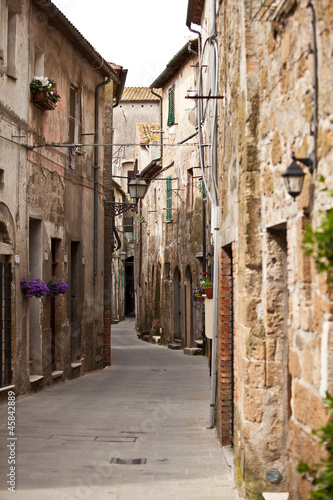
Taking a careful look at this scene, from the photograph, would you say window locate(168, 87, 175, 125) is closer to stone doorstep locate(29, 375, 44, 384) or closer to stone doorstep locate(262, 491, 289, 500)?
stone doorstep locate(29, 375, 44, 384)

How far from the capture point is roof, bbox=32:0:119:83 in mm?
12391

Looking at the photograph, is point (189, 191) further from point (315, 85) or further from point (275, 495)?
point (315, 85)

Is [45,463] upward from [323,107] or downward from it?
downward

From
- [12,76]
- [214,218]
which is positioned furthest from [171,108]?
[214,218]

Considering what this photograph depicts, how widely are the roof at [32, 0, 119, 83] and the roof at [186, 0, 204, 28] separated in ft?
8.04

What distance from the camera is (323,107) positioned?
139 inches

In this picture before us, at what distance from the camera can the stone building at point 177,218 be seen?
2027 centimetres

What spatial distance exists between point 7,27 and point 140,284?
79.3ft

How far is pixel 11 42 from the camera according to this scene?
11250 mm

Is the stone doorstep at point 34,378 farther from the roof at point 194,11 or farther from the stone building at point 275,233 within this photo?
the roof at point 194,11

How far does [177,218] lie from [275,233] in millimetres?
18157

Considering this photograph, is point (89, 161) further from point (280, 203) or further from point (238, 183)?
point (280, 203)

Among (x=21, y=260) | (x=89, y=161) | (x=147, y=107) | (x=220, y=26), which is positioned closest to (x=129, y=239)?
(x=147, y=107)

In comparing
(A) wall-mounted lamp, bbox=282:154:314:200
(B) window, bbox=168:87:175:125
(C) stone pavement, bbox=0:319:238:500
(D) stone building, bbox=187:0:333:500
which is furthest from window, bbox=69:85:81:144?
(A) wall-mounted lamp, bbox=282:154:314:200
